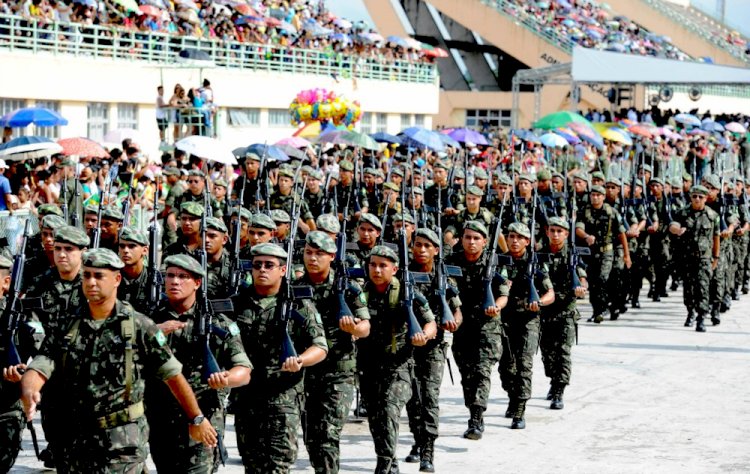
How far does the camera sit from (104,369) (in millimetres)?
7059

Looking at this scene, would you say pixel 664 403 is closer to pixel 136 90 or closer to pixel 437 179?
pixel 437 179

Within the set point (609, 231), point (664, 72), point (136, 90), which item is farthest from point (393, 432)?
point (664, 72)

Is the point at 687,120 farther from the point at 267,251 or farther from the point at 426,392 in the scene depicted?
the point at 267,251

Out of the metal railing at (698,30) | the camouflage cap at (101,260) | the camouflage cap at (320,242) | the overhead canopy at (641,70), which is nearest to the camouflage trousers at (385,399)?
the camouflage cap at (320,242)

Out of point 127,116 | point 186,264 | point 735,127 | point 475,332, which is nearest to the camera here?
point 186,264

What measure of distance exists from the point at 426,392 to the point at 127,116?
811 inches

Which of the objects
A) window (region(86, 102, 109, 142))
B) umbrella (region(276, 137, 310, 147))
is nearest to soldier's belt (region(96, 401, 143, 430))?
umbrella (region(276, 137, 310, 147))

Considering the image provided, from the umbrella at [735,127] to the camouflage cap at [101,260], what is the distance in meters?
42.5

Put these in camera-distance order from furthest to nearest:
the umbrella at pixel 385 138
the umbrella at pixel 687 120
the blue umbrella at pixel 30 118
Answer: the umbrella at pixel 687 120, the umbrella at pixel 385 138, the blue umbrella at pixel 30 118

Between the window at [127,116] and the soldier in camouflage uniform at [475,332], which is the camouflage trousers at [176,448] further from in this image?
the window at [127,116]

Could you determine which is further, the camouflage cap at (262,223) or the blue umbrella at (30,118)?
the blue umbrella at (30,118)

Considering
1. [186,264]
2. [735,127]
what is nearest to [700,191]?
[186,264]

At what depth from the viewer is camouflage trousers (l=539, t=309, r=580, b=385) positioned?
13.1m

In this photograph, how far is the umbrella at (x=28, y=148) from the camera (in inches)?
695
